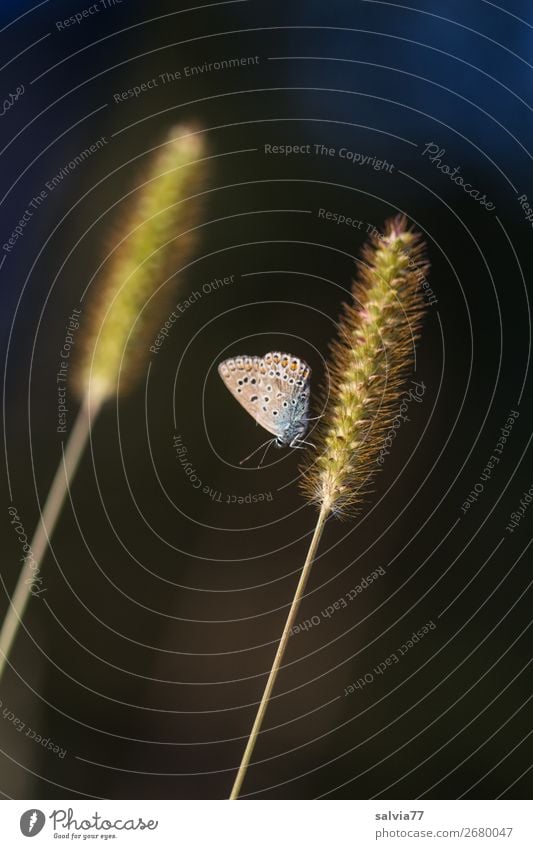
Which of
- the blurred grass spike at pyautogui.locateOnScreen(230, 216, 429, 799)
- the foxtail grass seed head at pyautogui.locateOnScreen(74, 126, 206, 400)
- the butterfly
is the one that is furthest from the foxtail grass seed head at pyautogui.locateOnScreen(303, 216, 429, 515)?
the foxtail grass seed head at pyautogui.locateOnScreen(74, 126, 206, 400)

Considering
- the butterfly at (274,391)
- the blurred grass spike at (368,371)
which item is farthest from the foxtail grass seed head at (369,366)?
the butterfly at (274,391)

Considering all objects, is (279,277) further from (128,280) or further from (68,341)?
(68,341)

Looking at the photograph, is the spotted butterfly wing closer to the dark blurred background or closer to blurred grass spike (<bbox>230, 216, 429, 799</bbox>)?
the dark blurred background

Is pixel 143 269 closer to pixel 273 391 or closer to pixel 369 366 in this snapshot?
pixel 273 391

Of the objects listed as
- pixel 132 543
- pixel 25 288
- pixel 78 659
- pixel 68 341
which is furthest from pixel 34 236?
pixel 78 659

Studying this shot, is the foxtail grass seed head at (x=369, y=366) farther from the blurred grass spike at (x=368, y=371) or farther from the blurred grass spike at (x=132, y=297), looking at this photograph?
the blurred grass spike at (x=132, y=297)

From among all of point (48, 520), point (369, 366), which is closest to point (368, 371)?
point (369, 366)
